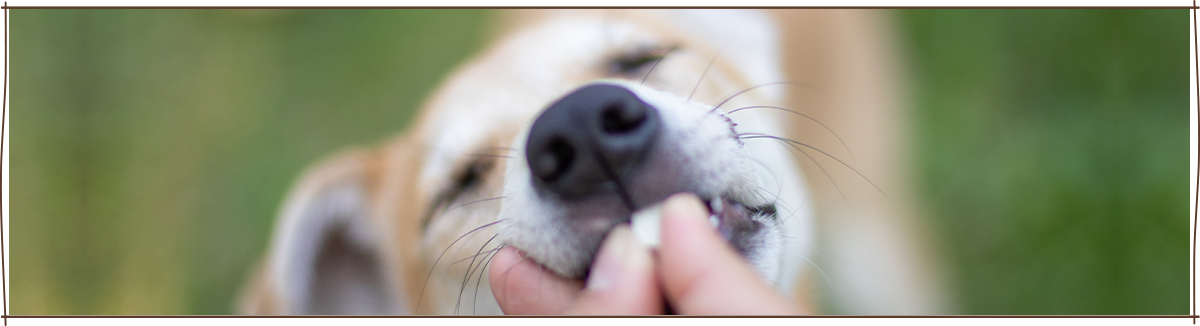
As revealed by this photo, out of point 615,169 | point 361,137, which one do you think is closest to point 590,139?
point 615,169

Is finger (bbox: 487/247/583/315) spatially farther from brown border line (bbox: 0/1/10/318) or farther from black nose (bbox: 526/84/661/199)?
brown border line (bbox: 0/1/10/318)

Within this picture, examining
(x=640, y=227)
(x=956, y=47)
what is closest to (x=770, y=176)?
(x=640, y=227)

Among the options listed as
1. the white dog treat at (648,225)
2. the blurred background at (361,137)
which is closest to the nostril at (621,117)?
the white dog treat at (648,225)

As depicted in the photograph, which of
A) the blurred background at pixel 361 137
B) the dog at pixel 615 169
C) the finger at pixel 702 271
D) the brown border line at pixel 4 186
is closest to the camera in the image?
the finger at pixel 702 271

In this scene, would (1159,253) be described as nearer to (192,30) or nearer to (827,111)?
(827,111)

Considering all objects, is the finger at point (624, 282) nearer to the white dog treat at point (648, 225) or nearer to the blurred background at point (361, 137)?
the white dog treat at point (648, 225)

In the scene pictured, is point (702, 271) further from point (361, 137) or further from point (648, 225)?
point (361, 137)
